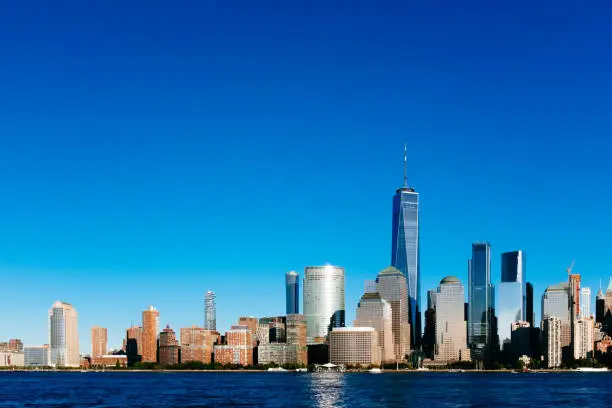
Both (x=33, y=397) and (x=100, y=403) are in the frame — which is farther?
(x=33, y=397)

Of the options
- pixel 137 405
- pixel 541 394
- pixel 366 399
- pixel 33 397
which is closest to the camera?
pixel 137 405

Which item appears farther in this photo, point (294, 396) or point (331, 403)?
point (294, 396)

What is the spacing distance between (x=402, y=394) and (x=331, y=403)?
3392cm

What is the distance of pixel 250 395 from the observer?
17762cm

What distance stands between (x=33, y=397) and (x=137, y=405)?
39.0m

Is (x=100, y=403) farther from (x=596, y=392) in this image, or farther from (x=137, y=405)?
(x=596, y=392)

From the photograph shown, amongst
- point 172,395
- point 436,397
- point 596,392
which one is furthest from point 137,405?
point 596,392

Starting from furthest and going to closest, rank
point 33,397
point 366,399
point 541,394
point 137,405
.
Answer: point 541,394
point 33,397
point 366,399
point 137,405

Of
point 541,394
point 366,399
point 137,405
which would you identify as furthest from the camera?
point 541,394

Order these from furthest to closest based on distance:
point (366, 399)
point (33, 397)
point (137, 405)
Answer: point (33, 397) < point (366, 399) < point (137, 405)

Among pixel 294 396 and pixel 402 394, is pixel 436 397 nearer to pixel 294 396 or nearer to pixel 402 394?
pixel 402 394

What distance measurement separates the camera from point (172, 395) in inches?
6934

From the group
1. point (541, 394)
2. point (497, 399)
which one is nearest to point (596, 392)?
point (541, 394)

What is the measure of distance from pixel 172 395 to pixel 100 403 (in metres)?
24.9
